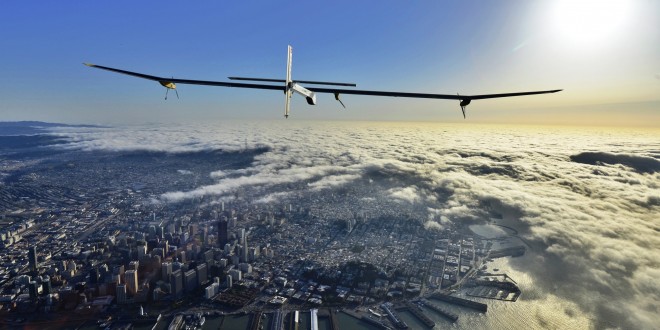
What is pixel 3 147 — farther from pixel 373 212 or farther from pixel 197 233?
pixel 373 212

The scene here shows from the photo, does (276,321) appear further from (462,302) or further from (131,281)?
(462,302)

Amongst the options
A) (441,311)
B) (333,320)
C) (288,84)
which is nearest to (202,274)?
(333,320)

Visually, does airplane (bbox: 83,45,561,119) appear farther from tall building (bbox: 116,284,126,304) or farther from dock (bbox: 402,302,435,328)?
tall building (bbox: 116,284,126,304)

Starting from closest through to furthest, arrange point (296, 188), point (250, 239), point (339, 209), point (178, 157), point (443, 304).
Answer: point (443, 304) < point (250, 239) < point (339, 209) < point (296, 188) < point (178, 157)

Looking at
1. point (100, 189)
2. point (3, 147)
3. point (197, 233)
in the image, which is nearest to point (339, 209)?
point (197, 233)

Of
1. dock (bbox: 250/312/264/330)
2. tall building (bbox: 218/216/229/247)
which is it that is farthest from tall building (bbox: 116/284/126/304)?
tall building (bbox: 218/216/229/247)

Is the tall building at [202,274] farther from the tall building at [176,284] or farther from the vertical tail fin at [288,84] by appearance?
the vertical tail fin at [288,84]
